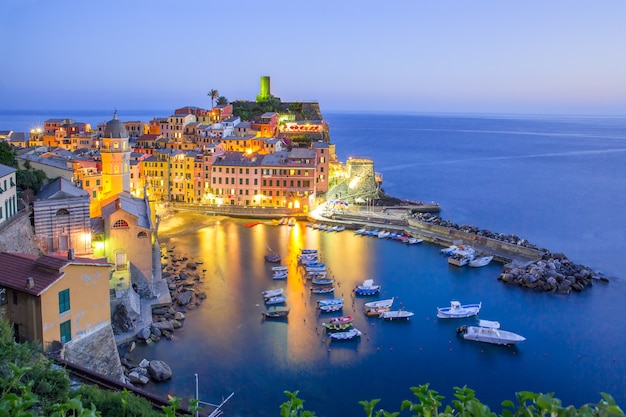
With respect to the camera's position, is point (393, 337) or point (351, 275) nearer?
point (393, 337)

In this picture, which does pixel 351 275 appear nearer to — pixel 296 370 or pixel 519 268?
pixel 519 268

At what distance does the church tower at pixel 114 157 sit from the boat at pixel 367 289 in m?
12.5

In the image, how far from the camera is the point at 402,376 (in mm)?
17625

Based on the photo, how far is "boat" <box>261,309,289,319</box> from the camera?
851 inches

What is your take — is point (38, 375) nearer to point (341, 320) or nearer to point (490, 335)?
point (341, 320)

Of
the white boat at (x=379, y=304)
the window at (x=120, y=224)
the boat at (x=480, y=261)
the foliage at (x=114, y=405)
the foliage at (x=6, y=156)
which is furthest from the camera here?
the boat at (x=480, y=261)

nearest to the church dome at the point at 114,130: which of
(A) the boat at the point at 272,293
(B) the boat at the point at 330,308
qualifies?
(A) the boat at the point at 272,293

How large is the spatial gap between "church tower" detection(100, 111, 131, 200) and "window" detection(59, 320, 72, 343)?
14061mm

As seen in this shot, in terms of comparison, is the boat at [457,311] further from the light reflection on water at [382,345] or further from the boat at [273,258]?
the boat at [273,258]

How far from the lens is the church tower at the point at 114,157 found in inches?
1049

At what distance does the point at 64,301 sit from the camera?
43.9 ft

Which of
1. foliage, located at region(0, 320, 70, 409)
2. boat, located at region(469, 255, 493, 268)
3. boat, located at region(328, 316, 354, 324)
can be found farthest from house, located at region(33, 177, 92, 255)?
boat, located at region(469, 255, 493, 268)

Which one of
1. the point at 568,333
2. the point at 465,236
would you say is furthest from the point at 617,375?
the point at 465,236

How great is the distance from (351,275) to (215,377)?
37.9 feet
